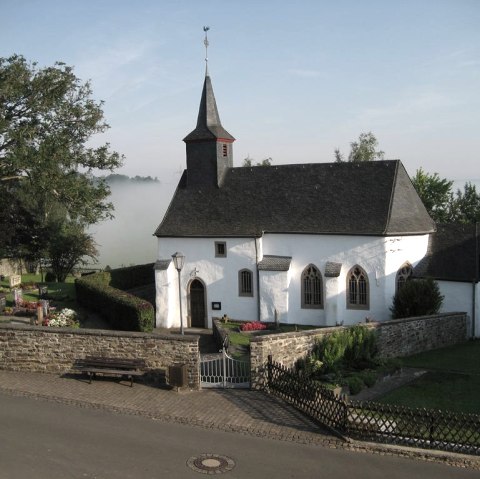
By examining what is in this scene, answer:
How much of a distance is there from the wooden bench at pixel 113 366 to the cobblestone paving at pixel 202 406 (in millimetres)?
392

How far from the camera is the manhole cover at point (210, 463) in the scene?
Answer: 467 inches

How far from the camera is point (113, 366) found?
707 inches

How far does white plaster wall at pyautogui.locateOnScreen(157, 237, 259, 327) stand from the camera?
3008 cm

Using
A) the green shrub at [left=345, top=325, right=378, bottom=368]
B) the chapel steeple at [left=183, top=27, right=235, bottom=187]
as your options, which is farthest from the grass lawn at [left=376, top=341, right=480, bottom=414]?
the chapel steeple at [left=183, top=27, right=235, bottom=187]

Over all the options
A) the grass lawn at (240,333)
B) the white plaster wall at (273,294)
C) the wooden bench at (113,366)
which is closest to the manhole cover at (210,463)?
the wooden bench at (113,366)

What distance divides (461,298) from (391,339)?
6.37m

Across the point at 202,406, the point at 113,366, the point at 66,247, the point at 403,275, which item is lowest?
the point at 202,406

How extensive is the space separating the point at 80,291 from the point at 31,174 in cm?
726

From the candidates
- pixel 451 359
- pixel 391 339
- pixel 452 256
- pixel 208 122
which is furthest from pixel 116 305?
pixel 452 256

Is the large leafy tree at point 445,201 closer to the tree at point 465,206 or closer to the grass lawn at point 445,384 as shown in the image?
the tree at point 465,206

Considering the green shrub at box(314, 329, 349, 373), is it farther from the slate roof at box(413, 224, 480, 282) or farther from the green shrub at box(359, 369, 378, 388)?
the slate roof at box(413, 224, 480, 282)

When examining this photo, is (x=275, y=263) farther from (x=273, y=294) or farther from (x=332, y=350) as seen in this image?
(x=332, y=350)

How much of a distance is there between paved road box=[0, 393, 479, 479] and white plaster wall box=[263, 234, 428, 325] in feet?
51.1

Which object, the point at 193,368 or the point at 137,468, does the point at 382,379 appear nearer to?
the point at 193,368
